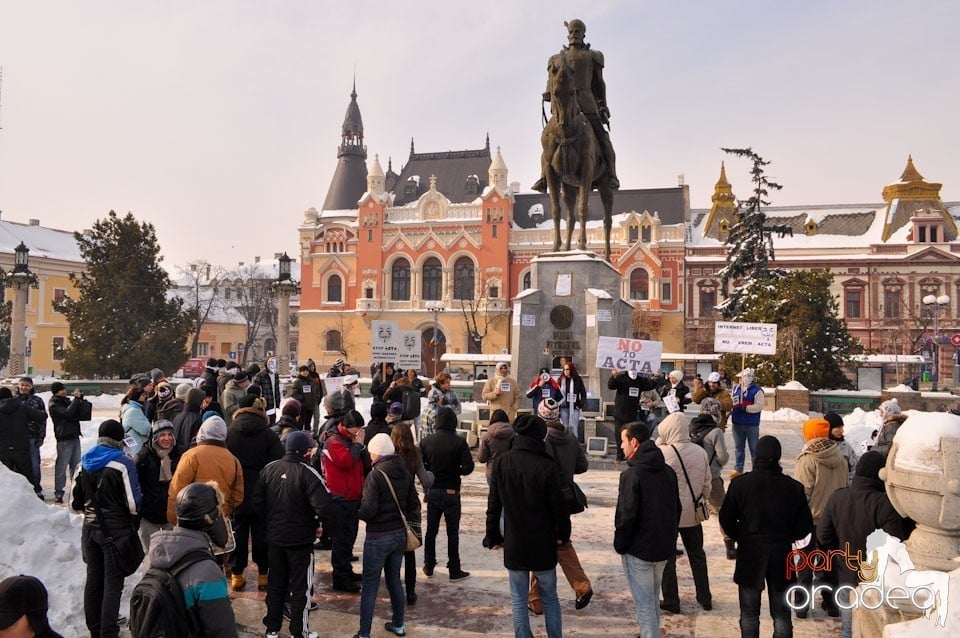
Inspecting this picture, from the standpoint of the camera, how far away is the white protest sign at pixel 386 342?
48.3 ft

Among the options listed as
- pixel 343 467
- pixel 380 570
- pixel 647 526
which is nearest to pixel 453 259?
pixel 343 467

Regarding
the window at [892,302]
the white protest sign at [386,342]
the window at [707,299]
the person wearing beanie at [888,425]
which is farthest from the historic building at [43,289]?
the window at [892,302]

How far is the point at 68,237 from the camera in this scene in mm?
56250

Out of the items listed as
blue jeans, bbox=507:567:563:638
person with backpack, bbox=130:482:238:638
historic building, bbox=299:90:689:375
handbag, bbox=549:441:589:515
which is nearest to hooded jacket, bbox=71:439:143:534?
person with backpack, bbox=130:482:238:638

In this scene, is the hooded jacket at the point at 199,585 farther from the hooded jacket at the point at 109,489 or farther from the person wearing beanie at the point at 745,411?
the person wearing beanie at the point at 745,411

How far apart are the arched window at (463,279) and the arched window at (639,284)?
12.4m

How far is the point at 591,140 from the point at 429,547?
357 inches

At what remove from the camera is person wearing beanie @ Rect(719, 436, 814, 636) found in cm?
463

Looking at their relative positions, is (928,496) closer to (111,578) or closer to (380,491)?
(380,491)

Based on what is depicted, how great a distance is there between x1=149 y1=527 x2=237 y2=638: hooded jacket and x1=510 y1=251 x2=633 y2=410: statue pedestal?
10.2m

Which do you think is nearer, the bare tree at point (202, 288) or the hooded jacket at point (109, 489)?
the hooded jacket at point (109, 489)

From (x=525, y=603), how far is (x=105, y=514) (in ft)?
10.1

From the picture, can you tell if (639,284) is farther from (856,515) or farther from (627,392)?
(856,515)

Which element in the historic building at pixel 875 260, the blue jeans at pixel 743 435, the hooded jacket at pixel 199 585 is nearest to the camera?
the hooded jacket at pixel 199 585
